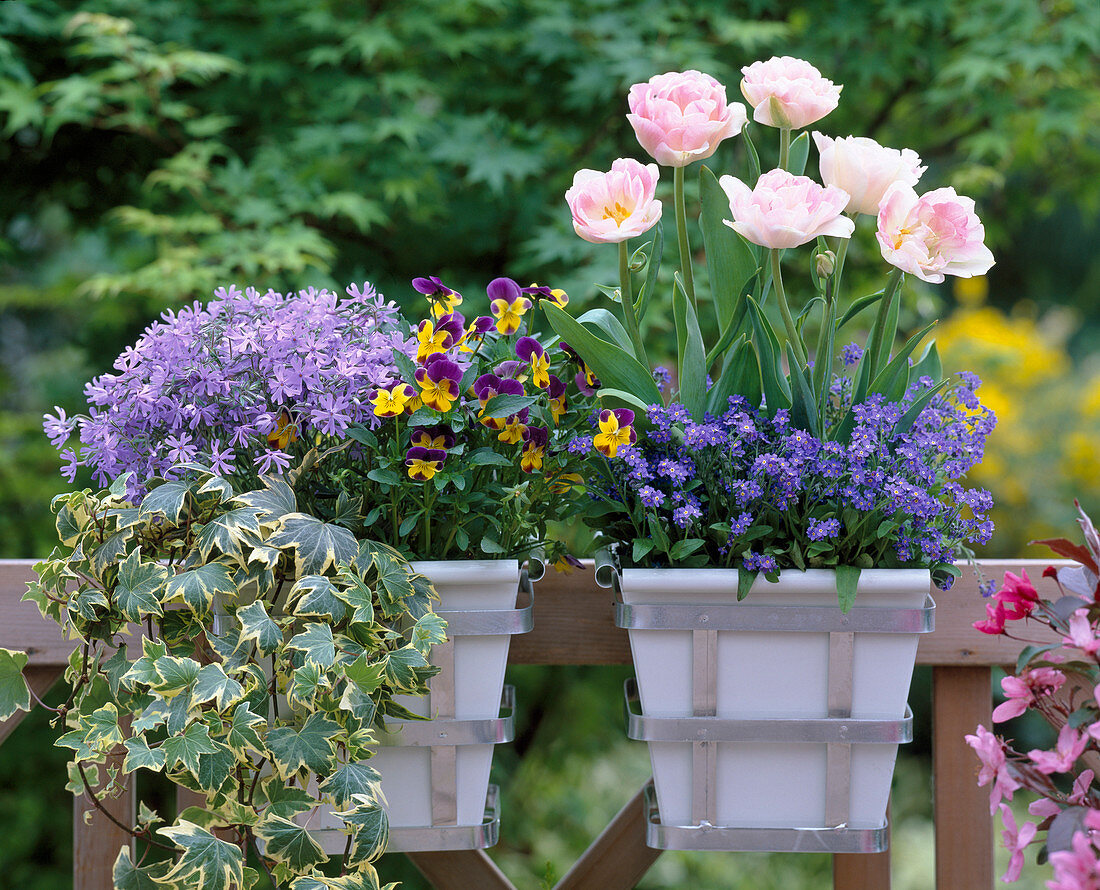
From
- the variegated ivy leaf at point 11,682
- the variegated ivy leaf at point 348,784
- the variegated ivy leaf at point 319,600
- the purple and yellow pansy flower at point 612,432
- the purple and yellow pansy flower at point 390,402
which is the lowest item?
the variegated ivy leaf at point 348,784

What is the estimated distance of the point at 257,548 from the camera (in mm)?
675

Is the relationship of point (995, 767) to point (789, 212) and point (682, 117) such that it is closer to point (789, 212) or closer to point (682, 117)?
point (789, 212)

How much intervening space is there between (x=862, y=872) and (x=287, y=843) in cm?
65

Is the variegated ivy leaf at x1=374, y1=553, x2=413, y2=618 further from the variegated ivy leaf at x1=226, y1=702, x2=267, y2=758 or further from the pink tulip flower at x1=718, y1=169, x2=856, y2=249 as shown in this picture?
the pink tulip flower at x1=718, y1=169, x2=856, y2=249

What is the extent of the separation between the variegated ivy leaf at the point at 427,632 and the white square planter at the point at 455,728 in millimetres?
54

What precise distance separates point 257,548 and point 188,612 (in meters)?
0.12

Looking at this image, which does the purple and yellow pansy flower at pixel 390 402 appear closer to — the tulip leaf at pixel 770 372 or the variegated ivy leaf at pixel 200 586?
the variegated ivy leaf at pixel 200 586

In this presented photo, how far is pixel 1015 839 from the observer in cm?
67

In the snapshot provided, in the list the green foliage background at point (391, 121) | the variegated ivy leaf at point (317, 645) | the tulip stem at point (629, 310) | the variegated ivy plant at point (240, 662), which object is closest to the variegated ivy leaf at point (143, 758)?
the variegated ivy plant at point (240, 662)

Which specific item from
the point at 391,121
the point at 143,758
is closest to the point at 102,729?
the point at 143,758

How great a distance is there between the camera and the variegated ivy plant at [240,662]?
25.7 inches

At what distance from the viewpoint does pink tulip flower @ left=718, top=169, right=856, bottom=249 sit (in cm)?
69

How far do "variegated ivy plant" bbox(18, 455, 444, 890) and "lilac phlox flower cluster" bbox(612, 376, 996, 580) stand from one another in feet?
0.75

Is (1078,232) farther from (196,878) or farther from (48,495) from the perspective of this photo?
(196,878)
